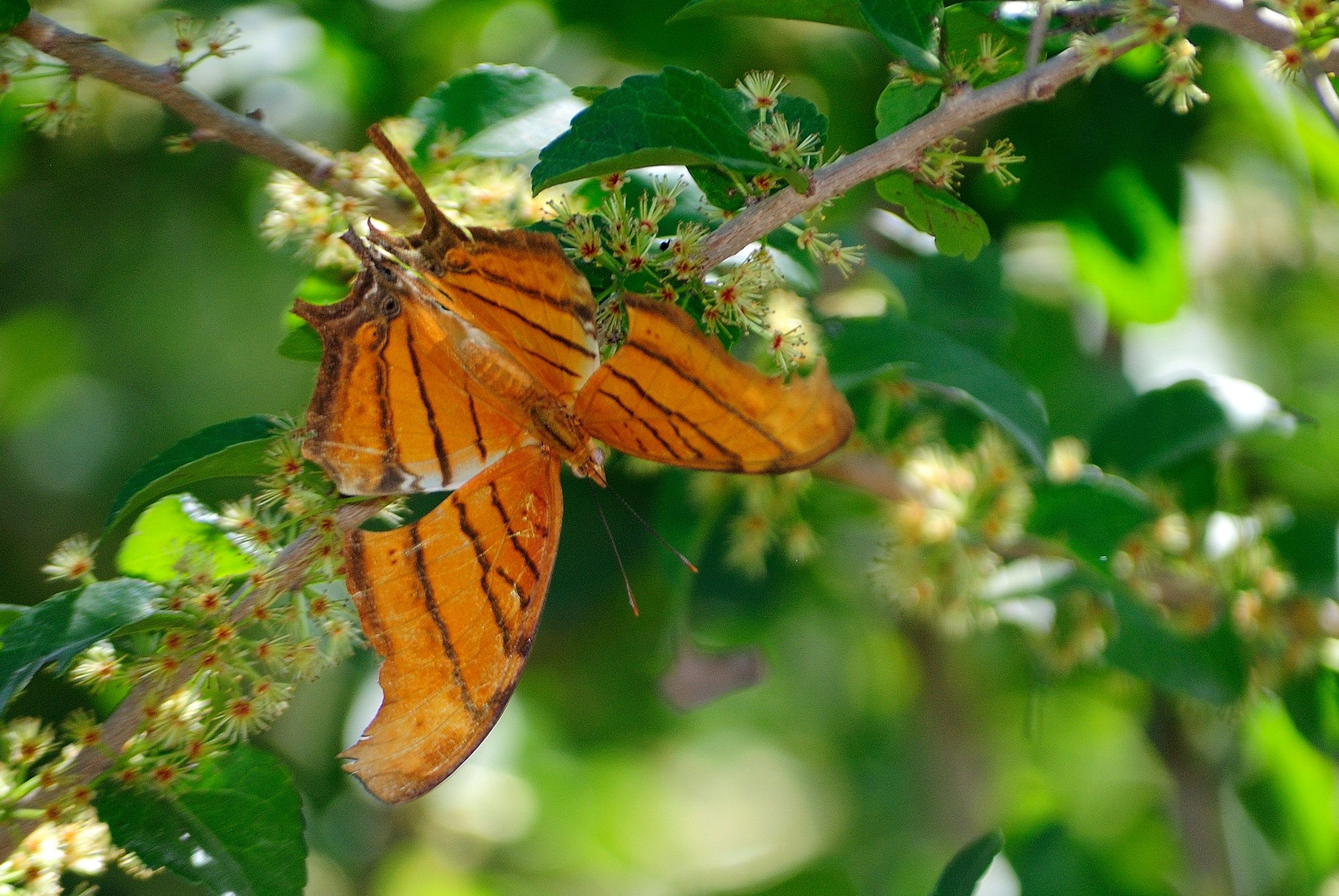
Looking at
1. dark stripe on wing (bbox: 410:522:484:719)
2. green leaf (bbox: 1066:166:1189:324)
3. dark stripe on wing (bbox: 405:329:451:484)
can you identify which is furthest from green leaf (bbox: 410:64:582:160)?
green leaf (bbox: 1066:166:1189:324)

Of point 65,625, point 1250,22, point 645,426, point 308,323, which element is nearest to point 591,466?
point 645,426

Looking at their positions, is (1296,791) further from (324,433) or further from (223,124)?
(223,124)

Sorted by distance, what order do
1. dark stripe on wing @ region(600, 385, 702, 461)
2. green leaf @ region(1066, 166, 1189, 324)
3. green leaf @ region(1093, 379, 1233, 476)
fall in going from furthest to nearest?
green leaf @ region(1066, 166, 1189, 324), green leaf @ region(1093, 379, 1233, 476), dark stripe on wing @ region(600, 385, 702, 461)

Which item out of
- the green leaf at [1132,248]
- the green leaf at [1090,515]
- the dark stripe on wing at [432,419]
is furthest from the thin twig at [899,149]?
the green leaf at [1132,248]

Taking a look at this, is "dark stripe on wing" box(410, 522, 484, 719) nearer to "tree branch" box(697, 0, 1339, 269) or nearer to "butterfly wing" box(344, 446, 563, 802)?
"butterfly wing" box(344, 446, 563, 802)

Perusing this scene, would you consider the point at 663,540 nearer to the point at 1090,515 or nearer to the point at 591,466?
the point at 591,466

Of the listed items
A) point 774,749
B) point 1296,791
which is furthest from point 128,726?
point 774,749
